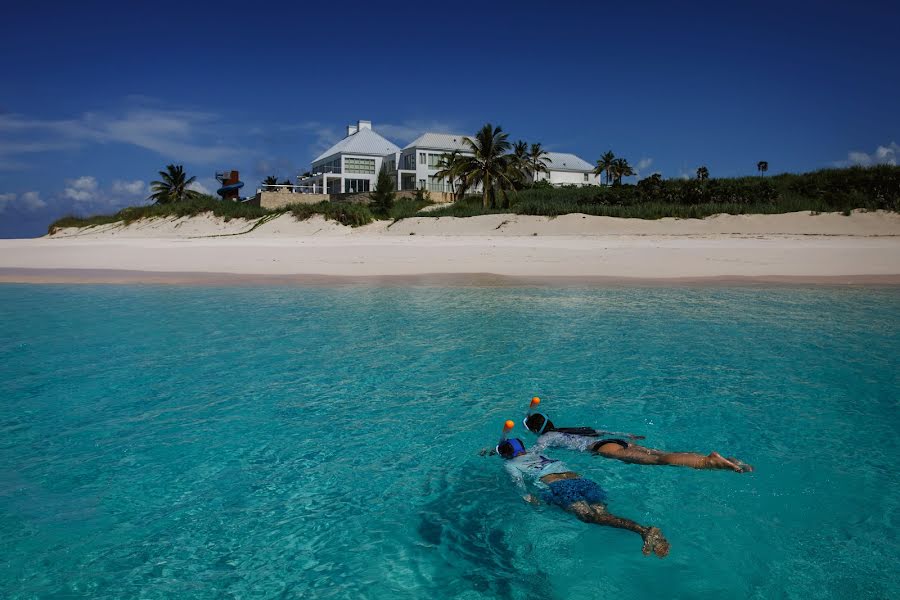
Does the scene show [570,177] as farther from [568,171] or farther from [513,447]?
[513,447]

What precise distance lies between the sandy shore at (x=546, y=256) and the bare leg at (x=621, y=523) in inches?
519

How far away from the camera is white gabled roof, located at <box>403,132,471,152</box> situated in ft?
209

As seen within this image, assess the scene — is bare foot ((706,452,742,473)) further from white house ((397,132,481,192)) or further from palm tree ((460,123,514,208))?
white house ((397,132,481,192))

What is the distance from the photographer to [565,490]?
4.41 meters

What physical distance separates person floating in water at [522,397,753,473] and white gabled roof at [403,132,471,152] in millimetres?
60078

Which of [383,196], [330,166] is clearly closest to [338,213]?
[383,196]

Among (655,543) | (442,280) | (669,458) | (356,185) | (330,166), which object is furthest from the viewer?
(330,166)

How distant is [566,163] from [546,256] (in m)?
60.1

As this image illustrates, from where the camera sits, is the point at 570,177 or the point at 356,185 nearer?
the point at 356,185

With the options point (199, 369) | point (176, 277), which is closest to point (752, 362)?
point (199, 369)

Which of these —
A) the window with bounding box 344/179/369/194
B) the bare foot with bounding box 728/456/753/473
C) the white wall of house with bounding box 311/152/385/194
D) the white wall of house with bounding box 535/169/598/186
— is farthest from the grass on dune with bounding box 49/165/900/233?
the white wall of house with bounding box 535/169/598/186

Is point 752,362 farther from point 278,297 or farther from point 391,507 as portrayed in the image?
point 278,297

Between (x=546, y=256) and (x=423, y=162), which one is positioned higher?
(x=423, y=162)

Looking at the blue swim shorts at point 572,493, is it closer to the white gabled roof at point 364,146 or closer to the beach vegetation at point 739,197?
the beach vegetation at point 739,197
